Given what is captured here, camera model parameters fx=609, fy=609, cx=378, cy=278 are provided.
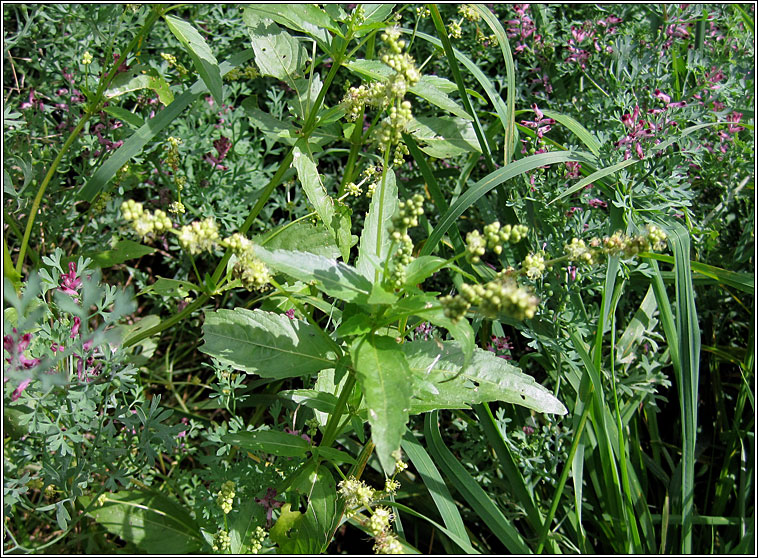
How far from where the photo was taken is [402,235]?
4.69ft

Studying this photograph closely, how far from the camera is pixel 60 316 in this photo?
203 centimetres

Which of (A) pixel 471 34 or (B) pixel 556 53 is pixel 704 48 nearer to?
(B) pixel 556 53

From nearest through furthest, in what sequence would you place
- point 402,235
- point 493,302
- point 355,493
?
1. point 493,302
2. point 402,235
3. point 355,493

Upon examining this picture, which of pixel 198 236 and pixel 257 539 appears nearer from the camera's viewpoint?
pixel 198 236

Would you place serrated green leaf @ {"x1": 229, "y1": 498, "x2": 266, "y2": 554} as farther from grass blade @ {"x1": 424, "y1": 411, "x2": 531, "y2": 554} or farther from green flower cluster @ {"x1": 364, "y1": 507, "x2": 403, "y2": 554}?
grass blade @ {"x1": 424, "y1": 411, "x2": 531, "y2": 554}

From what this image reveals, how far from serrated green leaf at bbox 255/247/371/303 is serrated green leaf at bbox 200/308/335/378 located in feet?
0.74

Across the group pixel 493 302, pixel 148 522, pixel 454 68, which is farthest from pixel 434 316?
pixel 148 522

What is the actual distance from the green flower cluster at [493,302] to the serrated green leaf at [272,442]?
0.81m

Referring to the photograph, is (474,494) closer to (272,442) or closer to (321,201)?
(272,442)

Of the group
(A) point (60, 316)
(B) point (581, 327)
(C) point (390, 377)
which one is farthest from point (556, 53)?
(A) point (60, 316)

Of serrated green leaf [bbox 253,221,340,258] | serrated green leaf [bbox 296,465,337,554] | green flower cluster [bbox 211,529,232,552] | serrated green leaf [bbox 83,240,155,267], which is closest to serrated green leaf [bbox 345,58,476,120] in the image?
serrated green leaf [bbox 253,221,340,258]

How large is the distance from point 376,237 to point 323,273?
0.30 m

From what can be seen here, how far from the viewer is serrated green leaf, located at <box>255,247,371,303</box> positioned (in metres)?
1.47

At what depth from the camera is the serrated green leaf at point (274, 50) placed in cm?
212
